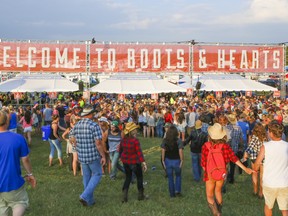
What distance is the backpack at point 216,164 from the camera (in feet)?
18.1

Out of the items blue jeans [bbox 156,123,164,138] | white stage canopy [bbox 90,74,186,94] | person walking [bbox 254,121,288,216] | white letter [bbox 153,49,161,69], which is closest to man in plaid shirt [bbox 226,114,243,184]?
person walking [bbox 254,121,288,216]

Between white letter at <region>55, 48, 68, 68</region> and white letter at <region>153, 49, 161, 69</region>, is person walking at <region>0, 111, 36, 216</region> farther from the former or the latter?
white letter at <region>153, 49, 161, 69</region>

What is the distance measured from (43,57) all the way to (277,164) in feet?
70.2

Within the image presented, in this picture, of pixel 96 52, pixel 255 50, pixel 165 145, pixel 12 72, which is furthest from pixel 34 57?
pixel 165 145

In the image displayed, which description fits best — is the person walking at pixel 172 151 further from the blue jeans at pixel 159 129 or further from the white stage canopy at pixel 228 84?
the white stage canopy at pixel 228 84

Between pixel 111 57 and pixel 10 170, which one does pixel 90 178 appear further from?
pixel 111 57

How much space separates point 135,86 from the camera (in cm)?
2139

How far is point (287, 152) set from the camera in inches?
193

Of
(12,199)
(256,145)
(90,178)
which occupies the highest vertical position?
(256,145)

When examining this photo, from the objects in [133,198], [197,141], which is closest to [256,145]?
[197,141]

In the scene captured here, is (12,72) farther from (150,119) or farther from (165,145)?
(165,145)

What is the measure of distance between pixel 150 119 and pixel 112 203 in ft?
35.4

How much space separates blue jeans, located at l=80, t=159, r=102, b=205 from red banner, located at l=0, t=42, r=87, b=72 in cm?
1817

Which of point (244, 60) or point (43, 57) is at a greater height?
point (244, 60)
